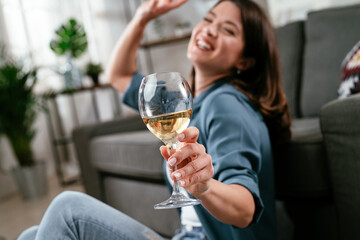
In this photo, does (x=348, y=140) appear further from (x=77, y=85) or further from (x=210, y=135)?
(x=77, y=85)

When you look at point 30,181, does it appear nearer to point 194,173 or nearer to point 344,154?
point 344,154

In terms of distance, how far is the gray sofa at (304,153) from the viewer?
3.43 feet

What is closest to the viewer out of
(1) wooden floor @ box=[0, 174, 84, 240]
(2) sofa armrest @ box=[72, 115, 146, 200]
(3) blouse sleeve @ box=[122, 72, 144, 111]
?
(3) blouse sleeve @ box=[122, 72, 144, 111]

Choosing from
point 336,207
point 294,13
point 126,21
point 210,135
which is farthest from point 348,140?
point 126,21

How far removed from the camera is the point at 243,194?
70 centimetres

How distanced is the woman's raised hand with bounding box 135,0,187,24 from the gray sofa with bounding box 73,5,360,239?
20.3 inches

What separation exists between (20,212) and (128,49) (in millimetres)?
2060

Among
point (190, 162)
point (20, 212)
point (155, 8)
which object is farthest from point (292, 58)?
point (20, 212)

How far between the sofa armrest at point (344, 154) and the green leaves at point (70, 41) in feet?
10.1

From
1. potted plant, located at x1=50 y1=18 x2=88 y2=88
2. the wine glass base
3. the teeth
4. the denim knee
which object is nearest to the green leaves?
potted plant, located at x1=50 y1=18 x2=88 y2=88

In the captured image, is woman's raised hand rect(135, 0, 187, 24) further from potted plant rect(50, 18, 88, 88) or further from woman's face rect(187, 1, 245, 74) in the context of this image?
potted plant rect(50, 18, 88, 88)

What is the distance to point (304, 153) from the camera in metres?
1.20

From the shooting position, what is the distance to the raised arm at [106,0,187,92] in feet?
4.13

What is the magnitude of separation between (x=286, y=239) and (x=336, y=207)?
0.89 ft
